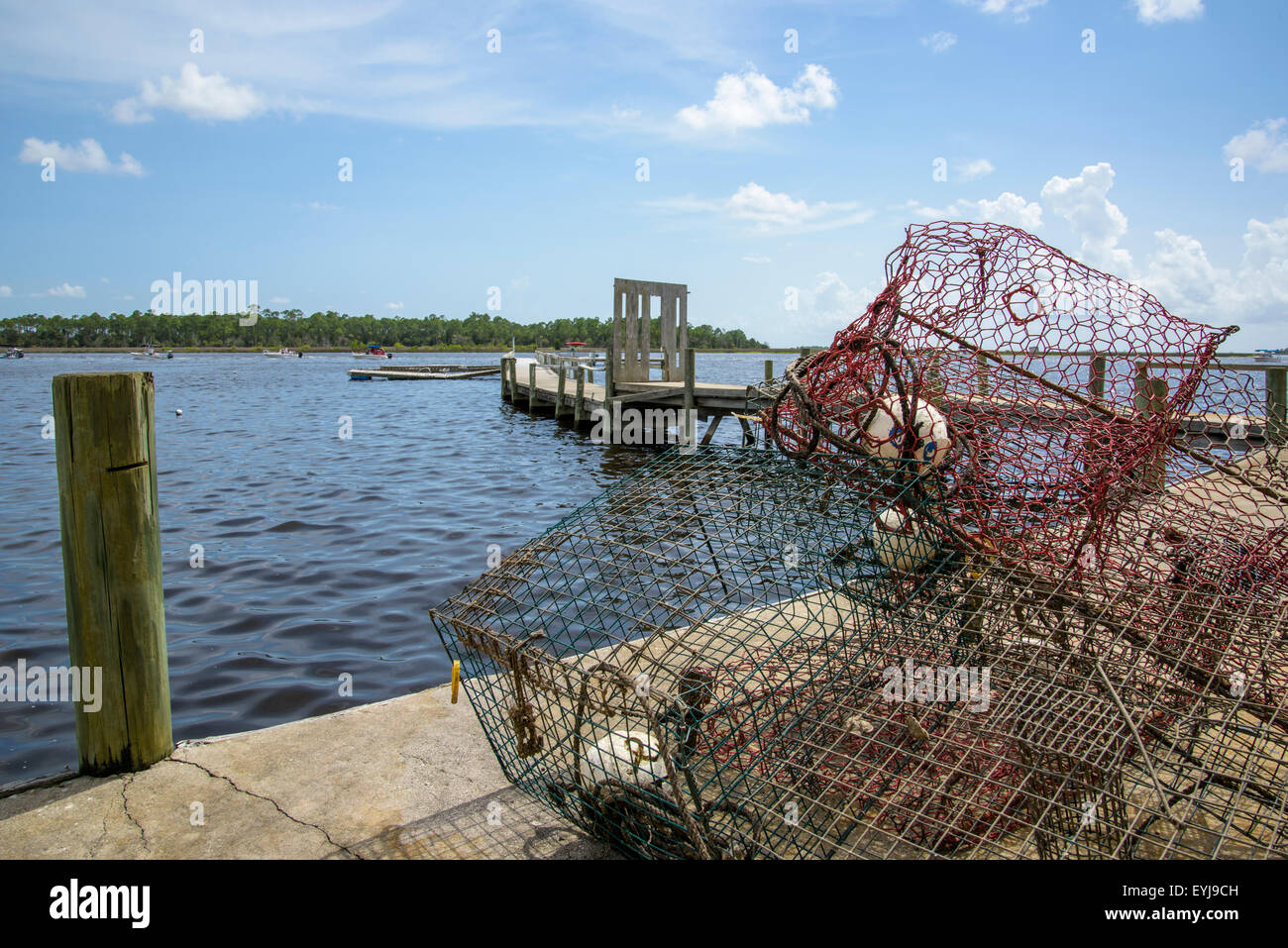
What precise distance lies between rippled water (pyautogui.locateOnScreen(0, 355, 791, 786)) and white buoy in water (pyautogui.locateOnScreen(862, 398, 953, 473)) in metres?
3.95

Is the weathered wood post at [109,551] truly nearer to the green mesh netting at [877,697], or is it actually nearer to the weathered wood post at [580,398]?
the green mesh netting at [877,697]

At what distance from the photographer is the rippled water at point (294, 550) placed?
5742mm

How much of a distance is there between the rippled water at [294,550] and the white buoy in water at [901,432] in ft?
13.0

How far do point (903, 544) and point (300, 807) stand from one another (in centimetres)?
244

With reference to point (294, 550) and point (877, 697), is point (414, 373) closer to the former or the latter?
point (294, 550)

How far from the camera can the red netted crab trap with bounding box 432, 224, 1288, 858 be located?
2545 mm

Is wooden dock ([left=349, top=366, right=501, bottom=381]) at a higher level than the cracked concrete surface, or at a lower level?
higher

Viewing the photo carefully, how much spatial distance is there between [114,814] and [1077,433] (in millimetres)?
3857

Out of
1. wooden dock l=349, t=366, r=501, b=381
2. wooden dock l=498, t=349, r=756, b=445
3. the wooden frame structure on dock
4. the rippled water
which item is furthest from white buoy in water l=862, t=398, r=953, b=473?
wooden dock l=349, t=366, r=501, b=381

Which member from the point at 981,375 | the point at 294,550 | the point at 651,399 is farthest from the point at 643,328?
the point at 981,375

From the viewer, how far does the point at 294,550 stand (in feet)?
31.5

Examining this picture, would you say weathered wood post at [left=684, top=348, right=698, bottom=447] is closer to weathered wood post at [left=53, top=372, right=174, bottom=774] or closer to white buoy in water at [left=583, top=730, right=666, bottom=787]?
weathered wood post at [left=53, top=372, right=174, bottom=774]

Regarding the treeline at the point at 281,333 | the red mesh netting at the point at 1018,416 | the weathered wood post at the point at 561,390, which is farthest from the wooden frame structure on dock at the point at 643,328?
the treeline at the point at 281,333

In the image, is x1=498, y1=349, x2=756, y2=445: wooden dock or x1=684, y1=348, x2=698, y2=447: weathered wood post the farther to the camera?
x1=498, y1=349, x2=756, y2=445: wooden dock
